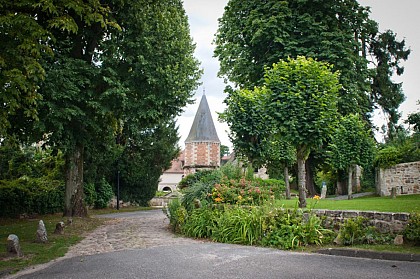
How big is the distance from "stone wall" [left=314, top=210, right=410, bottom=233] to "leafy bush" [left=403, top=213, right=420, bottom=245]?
0.19 m

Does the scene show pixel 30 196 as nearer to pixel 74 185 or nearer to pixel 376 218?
pixel 74 185

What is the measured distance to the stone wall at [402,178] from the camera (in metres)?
21.7

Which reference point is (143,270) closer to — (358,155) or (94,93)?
(94,93)

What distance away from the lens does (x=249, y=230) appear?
31.2 ft

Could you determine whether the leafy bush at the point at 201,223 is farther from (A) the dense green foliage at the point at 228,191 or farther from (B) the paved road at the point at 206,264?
(B) the paved road at the point at 206,264

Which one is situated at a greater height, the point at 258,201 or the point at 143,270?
the point at 258,201

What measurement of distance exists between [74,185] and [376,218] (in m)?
12.3

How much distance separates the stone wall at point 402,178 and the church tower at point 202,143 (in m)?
33.2

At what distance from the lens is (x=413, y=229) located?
747 cm

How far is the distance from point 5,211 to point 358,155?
64.3ft

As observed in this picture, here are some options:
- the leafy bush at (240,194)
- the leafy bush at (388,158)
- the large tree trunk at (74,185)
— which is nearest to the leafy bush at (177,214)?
the leafy bush at (240,194)

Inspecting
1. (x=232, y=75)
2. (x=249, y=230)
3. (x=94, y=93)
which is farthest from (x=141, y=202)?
(x=249, y=230)

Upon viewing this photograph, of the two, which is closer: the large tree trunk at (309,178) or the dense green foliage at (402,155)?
the dense green foliage at (402,155)

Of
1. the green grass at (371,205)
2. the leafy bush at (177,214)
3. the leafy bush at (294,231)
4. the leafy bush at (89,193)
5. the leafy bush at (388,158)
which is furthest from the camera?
the leafy bush at (388,158)
